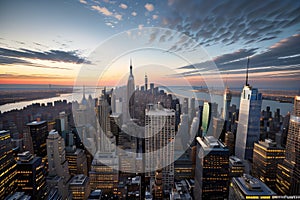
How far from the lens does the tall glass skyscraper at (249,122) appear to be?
9102 mm

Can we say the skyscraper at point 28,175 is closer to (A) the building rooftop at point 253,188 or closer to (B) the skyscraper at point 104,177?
(B) the skyscraper at point 104,177

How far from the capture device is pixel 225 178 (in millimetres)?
5746

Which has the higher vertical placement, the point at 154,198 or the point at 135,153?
the point at 135,153

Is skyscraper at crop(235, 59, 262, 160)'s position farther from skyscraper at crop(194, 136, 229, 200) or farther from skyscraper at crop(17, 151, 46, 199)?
skyscraper at crop(17, 151, 46, 199)

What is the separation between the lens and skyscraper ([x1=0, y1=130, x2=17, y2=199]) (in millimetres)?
4500

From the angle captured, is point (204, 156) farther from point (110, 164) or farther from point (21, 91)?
point (21, 91)

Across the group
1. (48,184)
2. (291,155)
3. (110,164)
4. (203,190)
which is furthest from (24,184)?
(291,155)

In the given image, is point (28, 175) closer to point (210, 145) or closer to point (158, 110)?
point (158, 110)

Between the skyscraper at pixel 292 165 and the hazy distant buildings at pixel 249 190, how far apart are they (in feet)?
11.3

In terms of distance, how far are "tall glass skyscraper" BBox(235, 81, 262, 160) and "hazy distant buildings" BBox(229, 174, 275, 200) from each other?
20.8 ft

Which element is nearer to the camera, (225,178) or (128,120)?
(225,178)

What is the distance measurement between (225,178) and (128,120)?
5007 mm

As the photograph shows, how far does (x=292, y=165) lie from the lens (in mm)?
6043

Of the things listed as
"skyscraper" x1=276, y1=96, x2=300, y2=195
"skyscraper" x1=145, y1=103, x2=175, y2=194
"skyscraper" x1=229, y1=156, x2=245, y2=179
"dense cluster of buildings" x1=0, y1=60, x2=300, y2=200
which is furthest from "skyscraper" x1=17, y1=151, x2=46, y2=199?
"skyscraper" x1=276, y1=96, x2=300, y2=195
